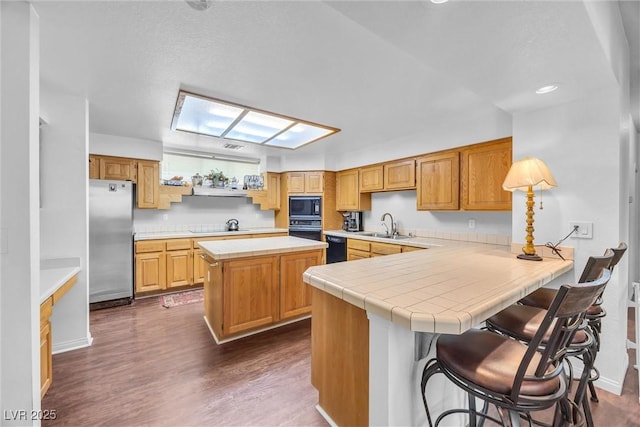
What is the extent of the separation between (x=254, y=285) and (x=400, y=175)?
2668mm

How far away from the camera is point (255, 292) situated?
2674 mm

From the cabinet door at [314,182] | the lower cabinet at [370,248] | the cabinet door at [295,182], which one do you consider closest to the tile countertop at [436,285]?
the lower cabinet at [370,248]

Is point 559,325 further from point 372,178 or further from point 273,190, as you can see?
point 273,190

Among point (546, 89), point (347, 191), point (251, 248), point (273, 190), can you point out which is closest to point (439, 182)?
A: point (546, 89)

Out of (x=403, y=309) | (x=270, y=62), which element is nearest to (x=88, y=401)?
(x=403, y=309)

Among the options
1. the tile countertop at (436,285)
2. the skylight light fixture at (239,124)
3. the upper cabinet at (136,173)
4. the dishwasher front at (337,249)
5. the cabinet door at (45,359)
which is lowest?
the cabinet door at (45,359)

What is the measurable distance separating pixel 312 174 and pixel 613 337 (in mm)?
4282

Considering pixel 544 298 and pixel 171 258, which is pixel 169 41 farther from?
pixel 171 258

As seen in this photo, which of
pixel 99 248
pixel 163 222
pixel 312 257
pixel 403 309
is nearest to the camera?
pixel 403 309

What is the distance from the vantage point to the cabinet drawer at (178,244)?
405 cm

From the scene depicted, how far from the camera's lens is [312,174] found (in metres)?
5.18

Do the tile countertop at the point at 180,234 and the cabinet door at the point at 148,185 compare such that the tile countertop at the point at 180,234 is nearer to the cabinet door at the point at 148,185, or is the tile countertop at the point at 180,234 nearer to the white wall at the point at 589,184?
the cabinet door at the point at 148,185

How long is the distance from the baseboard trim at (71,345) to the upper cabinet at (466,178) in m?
3.97

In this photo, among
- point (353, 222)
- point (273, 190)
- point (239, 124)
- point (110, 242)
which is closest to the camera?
point (239, 124)
